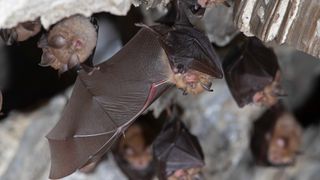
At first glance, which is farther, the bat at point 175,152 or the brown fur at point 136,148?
the brown fur at point 136,148

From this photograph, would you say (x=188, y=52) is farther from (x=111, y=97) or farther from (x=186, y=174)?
(x=186, y=174)

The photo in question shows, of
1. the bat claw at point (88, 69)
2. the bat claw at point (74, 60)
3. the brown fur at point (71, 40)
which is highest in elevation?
the brown fur at point (71, 40)

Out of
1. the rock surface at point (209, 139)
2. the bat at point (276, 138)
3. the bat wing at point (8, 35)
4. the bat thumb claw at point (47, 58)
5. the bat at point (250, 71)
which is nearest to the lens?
the bat wing at point (8, 35)

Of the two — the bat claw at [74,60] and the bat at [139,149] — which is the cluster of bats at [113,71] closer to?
the bat claw at [74,60]

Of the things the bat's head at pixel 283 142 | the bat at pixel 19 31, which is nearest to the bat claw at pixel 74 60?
the bat at pixel 19 31

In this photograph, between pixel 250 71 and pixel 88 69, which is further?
pixel 250 71

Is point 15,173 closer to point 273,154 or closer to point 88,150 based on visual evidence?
point 88,150

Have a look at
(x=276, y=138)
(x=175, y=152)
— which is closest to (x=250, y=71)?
(x=175, y=152)
